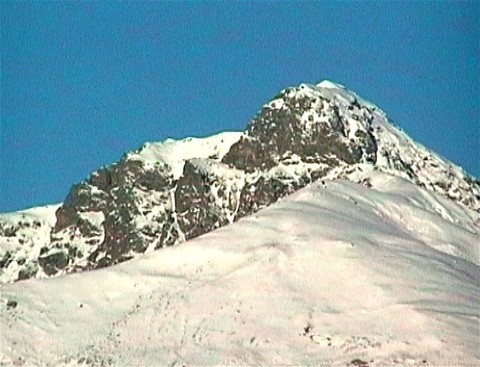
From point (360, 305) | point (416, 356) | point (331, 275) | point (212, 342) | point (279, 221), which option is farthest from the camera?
point (279, 221)

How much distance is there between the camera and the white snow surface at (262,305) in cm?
3322

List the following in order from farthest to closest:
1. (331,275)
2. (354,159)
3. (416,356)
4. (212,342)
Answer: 1. (354,159)
2. (331,275)
3. (212,342)
4. (416,356)

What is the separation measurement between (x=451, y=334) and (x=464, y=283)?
739 centimetres

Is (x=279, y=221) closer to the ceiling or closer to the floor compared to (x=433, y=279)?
Answer: closer to the ceiling

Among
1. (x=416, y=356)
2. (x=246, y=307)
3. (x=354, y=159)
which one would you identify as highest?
(x=354, y=159)

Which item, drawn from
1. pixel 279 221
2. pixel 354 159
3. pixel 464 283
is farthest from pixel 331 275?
pixel 354 159

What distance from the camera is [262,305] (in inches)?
1444

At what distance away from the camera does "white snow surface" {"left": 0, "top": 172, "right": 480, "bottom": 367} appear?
3322cm

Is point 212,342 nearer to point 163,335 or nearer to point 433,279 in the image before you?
point 163,335

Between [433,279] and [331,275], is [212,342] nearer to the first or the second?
[331,275]

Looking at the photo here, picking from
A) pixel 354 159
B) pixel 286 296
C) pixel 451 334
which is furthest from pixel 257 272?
pixel 354 159

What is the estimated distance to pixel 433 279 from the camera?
39.9 metres

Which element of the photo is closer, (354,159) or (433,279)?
(433,279)

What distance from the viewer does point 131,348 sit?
34.2 metres
